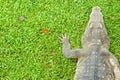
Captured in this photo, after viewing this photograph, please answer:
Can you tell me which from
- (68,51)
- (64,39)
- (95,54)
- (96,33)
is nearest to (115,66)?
(95,54)

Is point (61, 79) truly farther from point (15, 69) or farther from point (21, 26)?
point (21, 26)

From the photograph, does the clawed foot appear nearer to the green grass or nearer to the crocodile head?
the green grass

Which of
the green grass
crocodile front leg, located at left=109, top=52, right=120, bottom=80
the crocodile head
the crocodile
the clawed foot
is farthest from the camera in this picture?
the clawed foot

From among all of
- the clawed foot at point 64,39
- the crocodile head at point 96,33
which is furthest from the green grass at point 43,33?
the crocodile head at point 96,33

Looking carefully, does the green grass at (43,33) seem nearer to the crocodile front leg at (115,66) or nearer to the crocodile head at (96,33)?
the crocodile head at (96,33)

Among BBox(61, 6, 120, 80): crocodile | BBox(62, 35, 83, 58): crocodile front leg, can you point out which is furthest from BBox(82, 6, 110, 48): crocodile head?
BBox(62, 35, 83, 58): crocodile front leg
